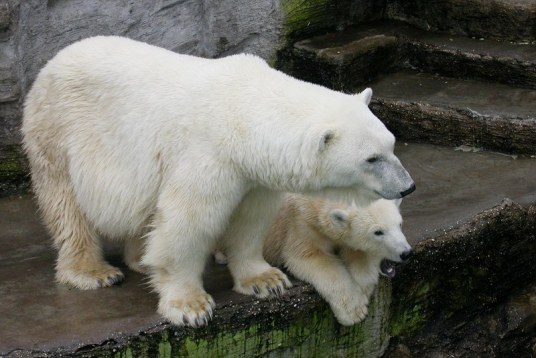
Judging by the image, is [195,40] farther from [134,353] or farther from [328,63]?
[134,353]

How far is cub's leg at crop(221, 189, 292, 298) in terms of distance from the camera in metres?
4.38

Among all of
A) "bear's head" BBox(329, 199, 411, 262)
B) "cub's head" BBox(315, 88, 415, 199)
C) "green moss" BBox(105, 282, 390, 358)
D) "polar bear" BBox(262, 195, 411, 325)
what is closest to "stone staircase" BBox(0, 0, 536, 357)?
"green moss" BBox(105, 282, 390, 358)

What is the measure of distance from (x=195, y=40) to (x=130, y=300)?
7.90 ft

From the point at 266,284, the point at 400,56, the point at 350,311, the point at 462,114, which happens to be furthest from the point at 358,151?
the point at 400,56

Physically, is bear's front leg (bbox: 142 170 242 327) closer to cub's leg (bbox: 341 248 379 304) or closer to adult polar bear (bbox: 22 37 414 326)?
adult polar bear (bbox: 22 37 414 326)

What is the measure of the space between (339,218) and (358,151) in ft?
2.02

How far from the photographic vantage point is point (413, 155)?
20.3ft

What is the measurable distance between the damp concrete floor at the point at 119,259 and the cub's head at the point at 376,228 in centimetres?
45

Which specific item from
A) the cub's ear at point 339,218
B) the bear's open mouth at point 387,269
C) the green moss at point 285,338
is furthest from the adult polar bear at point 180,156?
the bear's open mouth at point 387,269

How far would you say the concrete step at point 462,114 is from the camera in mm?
6137

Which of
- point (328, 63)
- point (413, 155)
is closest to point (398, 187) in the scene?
point (413, 155)

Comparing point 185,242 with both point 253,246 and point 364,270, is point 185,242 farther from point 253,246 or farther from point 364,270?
point 364,270

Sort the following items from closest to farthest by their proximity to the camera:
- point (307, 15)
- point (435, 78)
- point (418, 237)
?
point (418, 237), point (307, 15), point (435, 78)

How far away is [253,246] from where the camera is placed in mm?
4480
